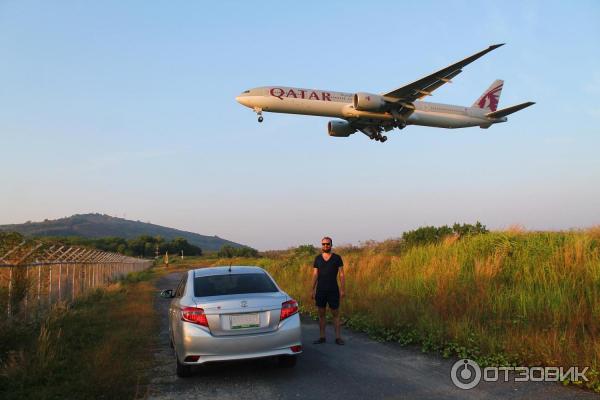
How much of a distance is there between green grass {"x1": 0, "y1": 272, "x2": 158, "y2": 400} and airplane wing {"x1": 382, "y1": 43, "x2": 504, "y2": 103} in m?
17.5

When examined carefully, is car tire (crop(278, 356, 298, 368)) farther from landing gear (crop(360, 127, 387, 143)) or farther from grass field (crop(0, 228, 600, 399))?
landing gear (crop(360, 127, 387, 143))

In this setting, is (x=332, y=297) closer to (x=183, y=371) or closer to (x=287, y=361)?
(x=287, y=361)

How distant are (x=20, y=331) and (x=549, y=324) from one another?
9.17 m

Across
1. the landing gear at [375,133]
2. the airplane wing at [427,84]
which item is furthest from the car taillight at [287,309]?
the landing gear at [375,133]

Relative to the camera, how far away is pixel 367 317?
10.9 metres

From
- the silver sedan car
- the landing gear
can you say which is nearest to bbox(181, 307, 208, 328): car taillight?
the silver sedan car

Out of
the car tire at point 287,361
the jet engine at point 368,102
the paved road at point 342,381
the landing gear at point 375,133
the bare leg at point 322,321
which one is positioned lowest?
the paved road at point 342,381

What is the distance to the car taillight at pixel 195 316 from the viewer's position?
621cm

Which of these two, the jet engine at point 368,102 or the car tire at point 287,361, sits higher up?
the jet engine at point 368,102

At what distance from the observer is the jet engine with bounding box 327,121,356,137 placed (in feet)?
92.9

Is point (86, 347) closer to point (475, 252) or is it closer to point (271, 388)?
point (271, 388)
